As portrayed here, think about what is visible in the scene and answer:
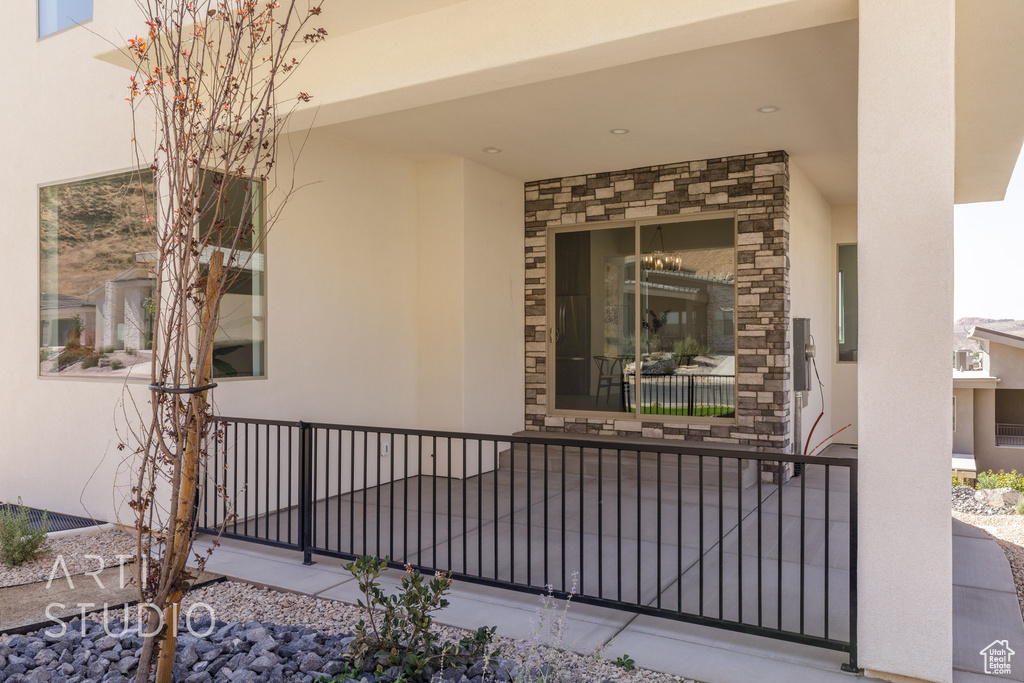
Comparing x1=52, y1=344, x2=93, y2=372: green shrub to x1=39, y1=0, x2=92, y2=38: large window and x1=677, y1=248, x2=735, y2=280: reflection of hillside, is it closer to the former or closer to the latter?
x1=39, y1=0, x2=92, y2=38: large window

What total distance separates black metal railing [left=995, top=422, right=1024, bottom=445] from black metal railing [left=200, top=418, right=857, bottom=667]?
4.96 m

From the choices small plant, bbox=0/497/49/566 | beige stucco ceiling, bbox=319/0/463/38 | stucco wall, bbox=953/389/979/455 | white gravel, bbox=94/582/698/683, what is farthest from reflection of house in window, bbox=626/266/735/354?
small plant, bbox=0/497/49/566

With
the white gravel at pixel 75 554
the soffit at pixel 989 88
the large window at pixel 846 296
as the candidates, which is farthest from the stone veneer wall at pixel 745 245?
the white gravel at pixel 75 554

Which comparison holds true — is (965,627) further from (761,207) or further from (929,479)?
(761,207)

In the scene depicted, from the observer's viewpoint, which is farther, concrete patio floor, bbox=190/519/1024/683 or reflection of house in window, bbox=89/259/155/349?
reflection of house in window, bbox=89/259/155/349

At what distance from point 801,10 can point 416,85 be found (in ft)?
6.08

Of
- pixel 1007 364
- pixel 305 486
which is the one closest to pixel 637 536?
pixel 305 486

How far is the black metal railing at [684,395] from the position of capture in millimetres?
6770

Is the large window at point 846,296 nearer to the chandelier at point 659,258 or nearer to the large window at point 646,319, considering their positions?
the large window at point 646,319

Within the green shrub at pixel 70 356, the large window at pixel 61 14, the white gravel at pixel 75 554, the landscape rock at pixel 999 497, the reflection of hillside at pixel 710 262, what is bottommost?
the landscape rock at pixel 999 497

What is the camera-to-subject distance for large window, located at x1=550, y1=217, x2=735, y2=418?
22.4ft

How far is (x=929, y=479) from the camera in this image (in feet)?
8.50

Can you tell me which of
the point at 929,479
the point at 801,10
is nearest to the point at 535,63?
the point at 801,10

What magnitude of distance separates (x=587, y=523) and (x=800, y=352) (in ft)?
8.69
